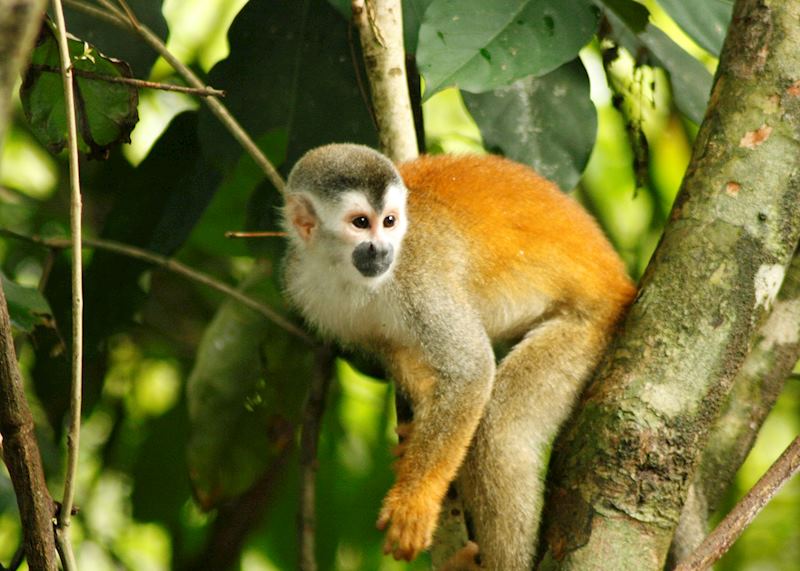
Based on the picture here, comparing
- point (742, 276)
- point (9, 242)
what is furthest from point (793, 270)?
point (9, 242)

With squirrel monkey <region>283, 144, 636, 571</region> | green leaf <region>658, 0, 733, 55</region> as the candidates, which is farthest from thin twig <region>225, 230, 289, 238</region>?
green leaf <region>658, 0, 733, 55</region>

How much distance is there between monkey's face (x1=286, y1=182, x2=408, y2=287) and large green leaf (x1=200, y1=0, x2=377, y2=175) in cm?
57

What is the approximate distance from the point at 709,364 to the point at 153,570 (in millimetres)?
3674

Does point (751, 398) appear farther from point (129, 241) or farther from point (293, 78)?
point (129, 241)

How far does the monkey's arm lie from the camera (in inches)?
114

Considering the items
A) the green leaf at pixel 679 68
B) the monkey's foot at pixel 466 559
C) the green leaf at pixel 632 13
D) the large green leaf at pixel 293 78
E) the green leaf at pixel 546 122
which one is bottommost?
the monkey's foot at pixel 466 559

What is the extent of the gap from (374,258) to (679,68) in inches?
59.7

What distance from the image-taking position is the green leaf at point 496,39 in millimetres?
2840

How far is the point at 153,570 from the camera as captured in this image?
16.8 feet

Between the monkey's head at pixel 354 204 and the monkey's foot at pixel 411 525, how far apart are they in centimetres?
74

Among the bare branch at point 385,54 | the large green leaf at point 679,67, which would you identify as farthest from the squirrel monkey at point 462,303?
the large green leaf at point 679,67

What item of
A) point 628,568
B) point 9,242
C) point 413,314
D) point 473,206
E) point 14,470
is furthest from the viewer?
point 9,242

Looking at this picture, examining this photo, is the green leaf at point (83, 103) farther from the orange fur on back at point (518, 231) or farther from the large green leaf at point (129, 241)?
the large green leaf at point (129, 241)

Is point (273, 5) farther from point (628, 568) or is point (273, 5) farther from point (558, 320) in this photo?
point (628, 568)
